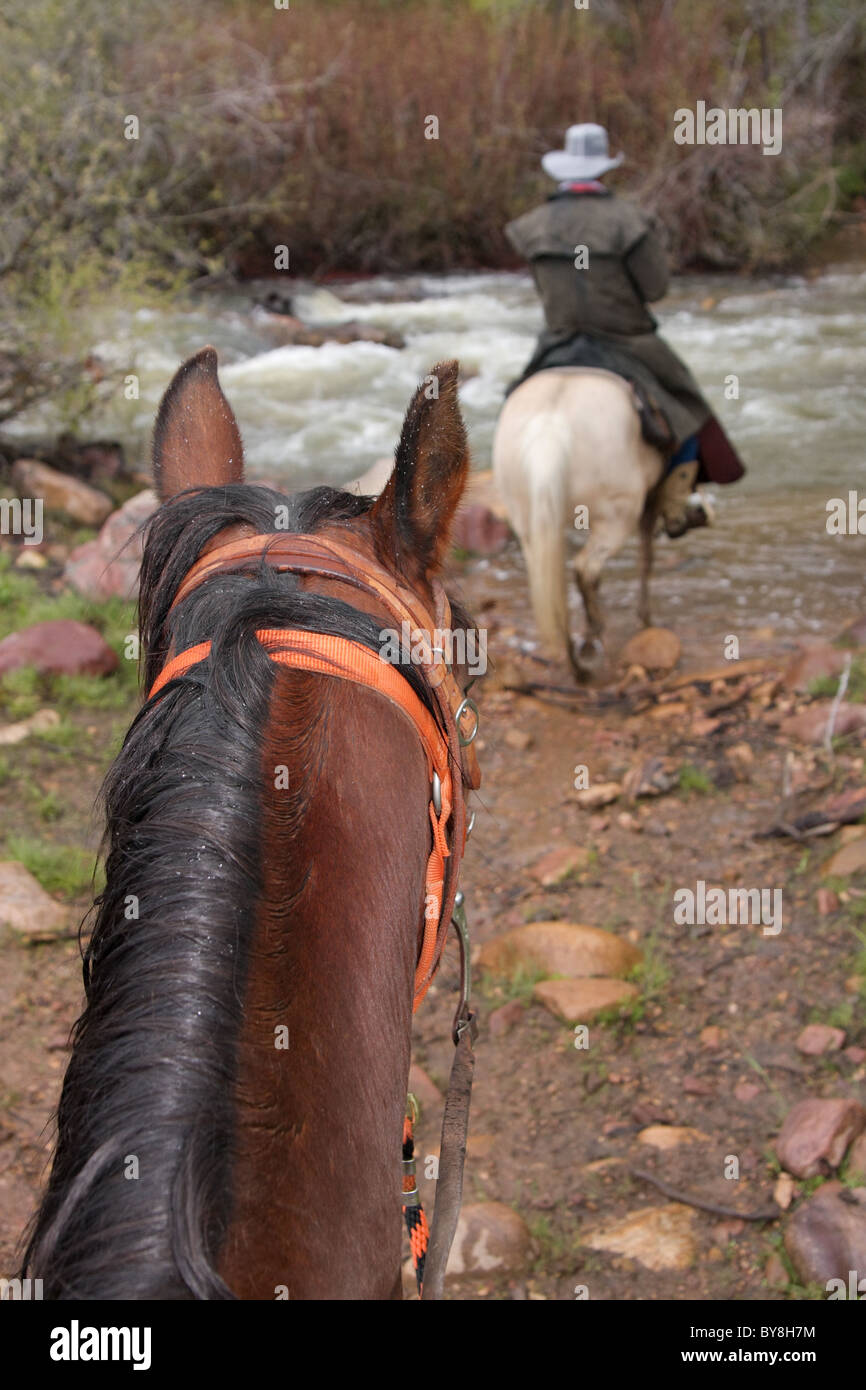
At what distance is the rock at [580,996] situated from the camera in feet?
12.2

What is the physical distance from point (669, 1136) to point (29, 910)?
2.01m

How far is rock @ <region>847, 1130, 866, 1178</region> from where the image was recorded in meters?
2.91

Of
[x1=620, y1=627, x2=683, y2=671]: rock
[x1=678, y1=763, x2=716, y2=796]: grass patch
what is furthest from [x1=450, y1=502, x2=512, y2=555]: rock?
[x1=678, y1=763, x2=716, y2=796]: grass patch

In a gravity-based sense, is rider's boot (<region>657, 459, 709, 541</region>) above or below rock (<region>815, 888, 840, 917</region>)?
above

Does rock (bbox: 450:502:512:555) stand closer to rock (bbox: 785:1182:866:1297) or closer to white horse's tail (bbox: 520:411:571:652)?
white horse's tail (bbox: 520:411:571:652)

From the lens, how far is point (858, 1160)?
116 inches

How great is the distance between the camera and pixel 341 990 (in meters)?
1.26

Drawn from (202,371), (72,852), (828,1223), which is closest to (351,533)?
(202,371)

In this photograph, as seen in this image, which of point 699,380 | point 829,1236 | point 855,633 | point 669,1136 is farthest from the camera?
point 699,380

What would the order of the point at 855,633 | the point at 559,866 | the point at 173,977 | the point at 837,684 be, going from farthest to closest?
the point at 855,633 < the point at 837,684 < the point at 559,866 < the point at 173,977

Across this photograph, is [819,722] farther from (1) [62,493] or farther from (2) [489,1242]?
(1) [62,493]

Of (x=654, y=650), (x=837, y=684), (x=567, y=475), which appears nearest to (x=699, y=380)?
(x=654, y=650)

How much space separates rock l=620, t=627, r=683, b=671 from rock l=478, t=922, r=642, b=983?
2.42 metres

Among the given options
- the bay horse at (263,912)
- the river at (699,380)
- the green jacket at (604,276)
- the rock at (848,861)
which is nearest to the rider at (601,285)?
the green jacket at (604,276)
